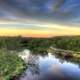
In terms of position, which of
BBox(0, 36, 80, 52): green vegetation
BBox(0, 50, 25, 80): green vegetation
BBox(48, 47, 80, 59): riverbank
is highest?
BBox(0, 36, 80, 52): green vegetation

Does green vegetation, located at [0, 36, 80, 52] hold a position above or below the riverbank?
above

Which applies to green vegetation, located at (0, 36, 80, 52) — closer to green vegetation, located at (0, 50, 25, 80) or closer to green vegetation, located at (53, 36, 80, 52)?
Answer: green vegetation, located at (53, 36, 80, 52)

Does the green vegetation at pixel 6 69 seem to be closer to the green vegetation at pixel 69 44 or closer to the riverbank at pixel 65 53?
the riverbank at pixel 65 53

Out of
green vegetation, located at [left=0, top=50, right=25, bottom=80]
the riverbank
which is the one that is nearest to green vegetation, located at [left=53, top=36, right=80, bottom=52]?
the riverbank

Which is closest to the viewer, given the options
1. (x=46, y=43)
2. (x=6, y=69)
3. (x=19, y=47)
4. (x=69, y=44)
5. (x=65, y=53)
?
(x=6, y=69)

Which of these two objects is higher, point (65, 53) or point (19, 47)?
point (19, 47)

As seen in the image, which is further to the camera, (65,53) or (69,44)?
(69,44)

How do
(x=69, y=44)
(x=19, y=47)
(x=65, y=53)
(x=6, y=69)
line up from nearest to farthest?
(x=6, y=69), (x=19, y=47), (x=65, y=53), (x=69, y=44)

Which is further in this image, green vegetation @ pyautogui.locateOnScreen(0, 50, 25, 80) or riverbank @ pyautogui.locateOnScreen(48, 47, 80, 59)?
riverbank @ pyautogui.locateOnScreen(48, 47, 80, 59)

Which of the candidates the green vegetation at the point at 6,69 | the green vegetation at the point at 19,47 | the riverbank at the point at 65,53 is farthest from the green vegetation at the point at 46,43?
the green vegetation at the point at 6,69

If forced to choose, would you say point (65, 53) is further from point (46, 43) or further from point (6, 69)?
point (6, 69)

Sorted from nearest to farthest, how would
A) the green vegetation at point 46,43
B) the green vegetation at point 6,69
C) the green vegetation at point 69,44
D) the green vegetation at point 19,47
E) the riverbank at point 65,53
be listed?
the green vegetation at point 6,69 → the green vegetation at point 19,47 → the green vegetation at point 46,43 → the riverbank at point 65,53 → the green vegetation at point 69,44

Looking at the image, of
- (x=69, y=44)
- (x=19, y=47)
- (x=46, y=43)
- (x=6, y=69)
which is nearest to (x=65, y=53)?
(x=69, y=44)

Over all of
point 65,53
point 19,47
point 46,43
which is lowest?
point 65,53
